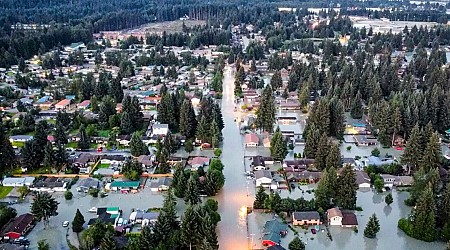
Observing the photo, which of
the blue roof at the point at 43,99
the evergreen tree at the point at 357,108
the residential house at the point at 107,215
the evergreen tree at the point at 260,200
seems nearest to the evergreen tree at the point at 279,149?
the evergreen tree at the point at 260,200

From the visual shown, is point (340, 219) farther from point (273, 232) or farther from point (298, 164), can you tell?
point (298, 164)

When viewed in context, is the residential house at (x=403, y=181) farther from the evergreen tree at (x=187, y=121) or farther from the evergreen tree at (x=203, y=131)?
the evergreen tree at (x=187, y=121)

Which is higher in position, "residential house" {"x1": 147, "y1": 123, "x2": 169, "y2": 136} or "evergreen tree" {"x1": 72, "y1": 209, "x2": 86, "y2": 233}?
"residential house" {"x1": 147, "y1": 123, "x2": 169, "y2": 136}

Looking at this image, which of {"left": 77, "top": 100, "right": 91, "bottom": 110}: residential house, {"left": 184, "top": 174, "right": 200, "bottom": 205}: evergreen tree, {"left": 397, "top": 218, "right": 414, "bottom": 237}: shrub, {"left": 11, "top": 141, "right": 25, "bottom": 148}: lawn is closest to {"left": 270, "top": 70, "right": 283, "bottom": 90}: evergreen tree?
{"left": 77, "top": 100, "right": 91, "bottom": 110}: residential house

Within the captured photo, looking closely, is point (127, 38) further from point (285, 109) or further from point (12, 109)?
point (285, 109)

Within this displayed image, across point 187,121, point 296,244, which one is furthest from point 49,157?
point 296,244

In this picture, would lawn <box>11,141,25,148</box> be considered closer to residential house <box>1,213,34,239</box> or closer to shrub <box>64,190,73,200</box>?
shrub <box>64,190,73,200</box>
